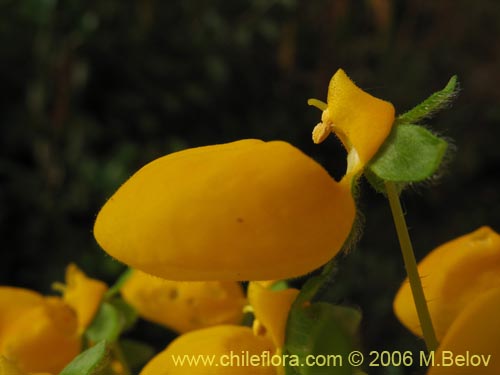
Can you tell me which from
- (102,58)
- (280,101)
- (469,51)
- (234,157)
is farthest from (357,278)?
(234,157)

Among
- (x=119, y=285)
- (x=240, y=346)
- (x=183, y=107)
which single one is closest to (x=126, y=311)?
(x=119, y=285)

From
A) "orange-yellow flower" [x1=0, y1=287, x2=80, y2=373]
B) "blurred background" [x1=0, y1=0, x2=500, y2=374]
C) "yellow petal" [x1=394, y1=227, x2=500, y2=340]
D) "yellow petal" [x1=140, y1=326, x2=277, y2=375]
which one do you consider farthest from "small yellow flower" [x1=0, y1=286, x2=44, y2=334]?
"blurred background" [x1=0, y1=0, x2=500, y2=374]

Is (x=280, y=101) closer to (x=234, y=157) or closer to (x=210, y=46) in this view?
(x=210, y=46)

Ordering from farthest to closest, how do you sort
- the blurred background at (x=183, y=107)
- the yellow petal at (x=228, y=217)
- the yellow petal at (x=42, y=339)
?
the blurred background at (x=183, y=107), the yellow petal at (x=42, y=339), the yellow petal at (x=228, y=217)

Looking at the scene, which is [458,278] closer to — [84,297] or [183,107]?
[84,297]

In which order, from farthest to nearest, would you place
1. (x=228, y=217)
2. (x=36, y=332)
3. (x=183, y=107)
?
(x=183, y=107), (x=36, y=332), (x=228, y=217)

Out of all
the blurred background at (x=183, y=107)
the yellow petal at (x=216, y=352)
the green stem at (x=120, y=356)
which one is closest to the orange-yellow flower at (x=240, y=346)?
the yellow petal at (x=216, y=352)

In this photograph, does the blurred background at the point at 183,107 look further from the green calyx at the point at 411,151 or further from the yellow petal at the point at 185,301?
Result: the green calyx at the point at 411,151
